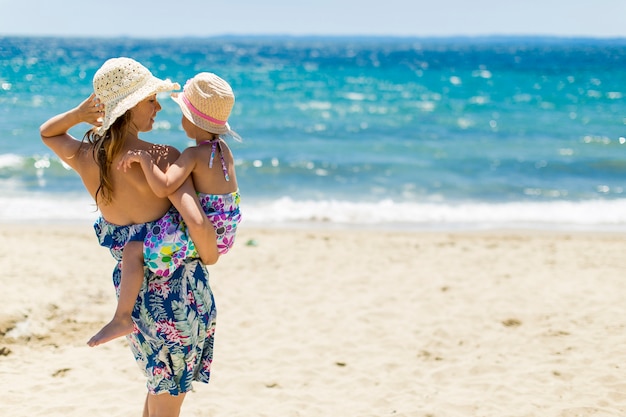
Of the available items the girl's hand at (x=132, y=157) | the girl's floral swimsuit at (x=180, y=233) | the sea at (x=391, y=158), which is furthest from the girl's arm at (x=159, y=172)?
the sea at (x=391, y=158)

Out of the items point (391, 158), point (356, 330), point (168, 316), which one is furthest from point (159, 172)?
point (391, 158)

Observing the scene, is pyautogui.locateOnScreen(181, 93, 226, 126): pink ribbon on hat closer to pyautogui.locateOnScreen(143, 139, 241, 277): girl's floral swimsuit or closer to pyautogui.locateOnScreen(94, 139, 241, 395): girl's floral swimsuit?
pyautogui.locateOnScreen(143, 139, 241, 277): girl's floral swimsuit

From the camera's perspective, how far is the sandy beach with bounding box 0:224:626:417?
4.30 meters

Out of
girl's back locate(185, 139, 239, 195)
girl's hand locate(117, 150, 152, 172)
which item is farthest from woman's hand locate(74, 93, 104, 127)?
girl's back locate(185, 139, 239, 195)

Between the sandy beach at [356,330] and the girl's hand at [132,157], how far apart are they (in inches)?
88.0

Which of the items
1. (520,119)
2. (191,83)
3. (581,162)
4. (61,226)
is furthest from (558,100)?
(191,83)

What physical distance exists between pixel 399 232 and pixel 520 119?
1341cm

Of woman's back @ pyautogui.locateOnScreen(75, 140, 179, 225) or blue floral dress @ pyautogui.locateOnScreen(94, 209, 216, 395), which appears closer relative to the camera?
woman's back @ pyautogui.locateOnScreen(75, 140, 179, 225)

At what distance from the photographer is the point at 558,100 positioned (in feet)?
86.5

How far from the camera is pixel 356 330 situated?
18.8ft

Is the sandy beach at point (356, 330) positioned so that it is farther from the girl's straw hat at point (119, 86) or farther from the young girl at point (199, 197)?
the girl's straw hat at point (119, 86)

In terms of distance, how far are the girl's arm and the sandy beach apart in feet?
7.30

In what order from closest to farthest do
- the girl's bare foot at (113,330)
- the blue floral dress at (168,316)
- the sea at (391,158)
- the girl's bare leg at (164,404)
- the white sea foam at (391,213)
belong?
the girl's bare foot at (113,330)
the blue floral dress at (168,316)
the girl's bare leg at (164,404)
the white sea foam at (391,213)
the sea at (391,158)

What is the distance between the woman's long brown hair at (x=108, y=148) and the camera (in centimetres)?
242
